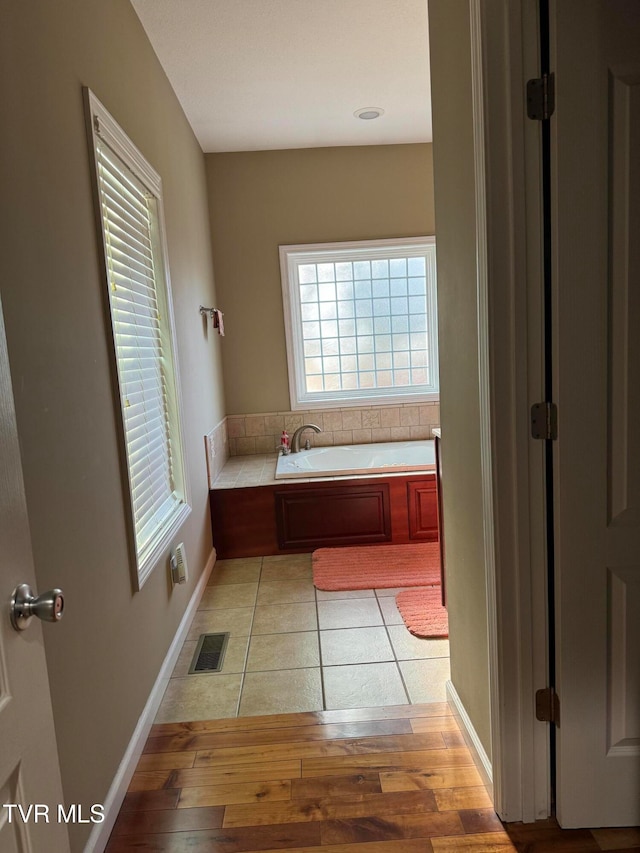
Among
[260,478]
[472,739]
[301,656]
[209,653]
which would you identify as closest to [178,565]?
[209,653]

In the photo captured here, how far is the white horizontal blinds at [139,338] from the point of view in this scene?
215 centimetres

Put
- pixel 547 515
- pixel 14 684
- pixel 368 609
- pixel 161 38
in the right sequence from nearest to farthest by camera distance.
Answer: pixel 14 684
pixel 547 515
pixel 161 38
pixel 368 609

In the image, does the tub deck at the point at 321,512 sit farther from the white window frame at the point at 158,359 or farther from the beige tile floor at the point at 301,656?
the white window frame at the point at 158,359

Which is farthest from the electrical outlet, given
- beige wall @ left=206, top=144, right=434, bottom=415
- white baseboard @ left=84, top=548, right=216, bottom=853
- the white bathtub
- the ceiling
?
the ceiling

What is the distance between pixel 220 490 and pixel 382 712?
78.7 inches

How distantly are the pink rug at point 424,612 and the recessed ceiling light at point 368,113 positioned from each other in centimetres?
312

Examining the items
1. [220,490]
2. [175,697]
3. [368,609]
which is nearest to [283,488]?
[220,490]

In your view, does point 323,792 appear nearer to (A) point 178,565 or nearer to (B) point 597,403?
(A) point 178,565

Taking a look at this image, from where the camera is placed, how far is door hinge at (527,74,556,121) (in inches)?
53.3

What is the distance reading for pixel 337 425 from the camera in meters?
4.81

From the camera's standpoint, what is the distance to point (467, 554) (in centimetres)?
184

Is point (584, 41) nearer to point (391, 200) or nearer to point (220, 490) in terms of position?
point (220, 490)

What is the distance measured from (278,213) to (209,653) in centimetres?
342

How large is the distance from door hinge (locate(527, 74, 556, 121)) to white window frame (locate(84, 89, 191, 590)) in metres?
1.34
